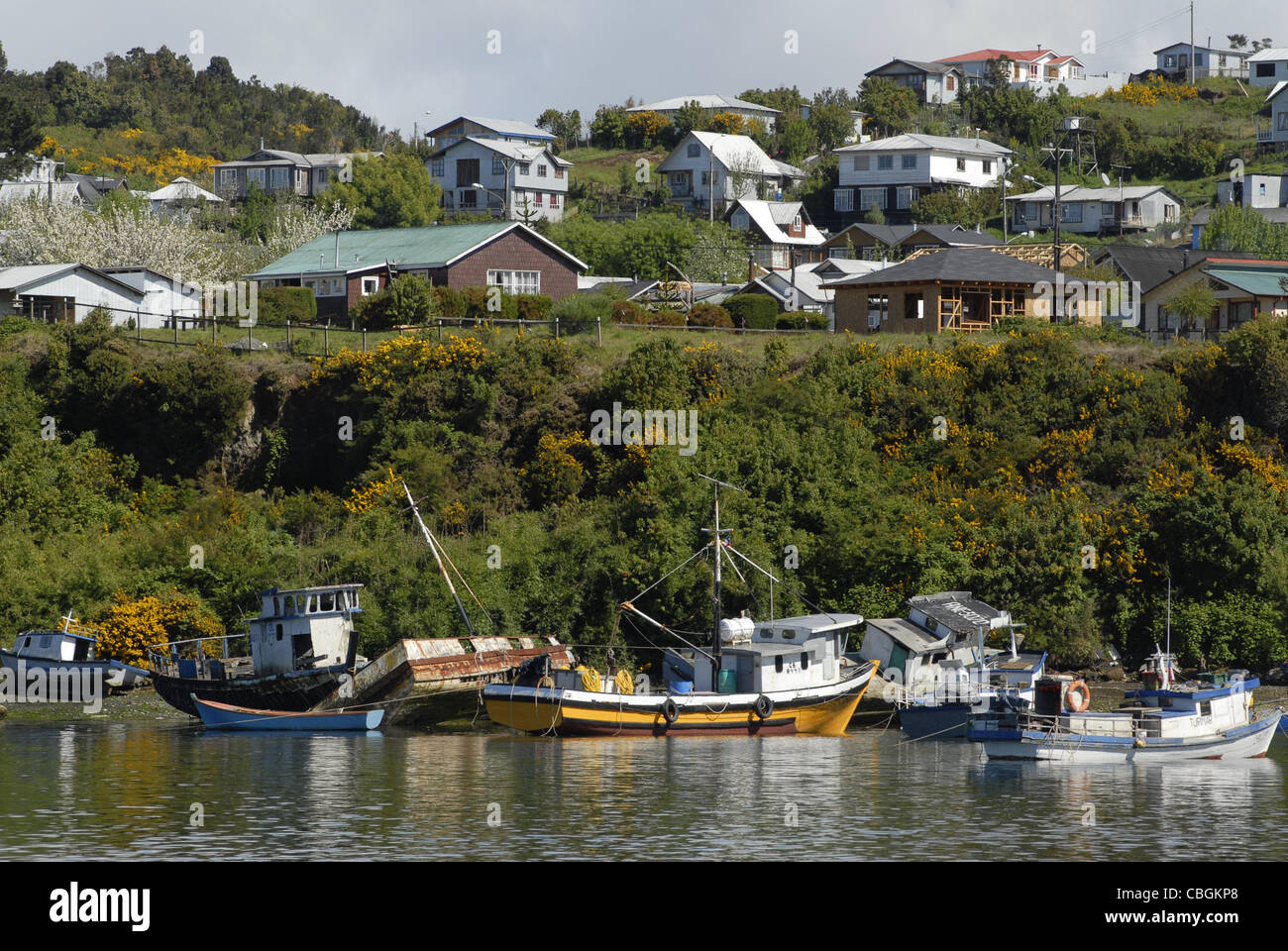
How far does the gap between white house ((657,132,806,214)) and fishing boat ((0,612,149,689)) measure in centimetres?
7935

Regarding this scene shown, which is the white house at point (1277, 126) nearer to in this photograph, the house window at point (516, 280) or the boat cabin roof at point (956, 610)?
the house window at point (516, 280)

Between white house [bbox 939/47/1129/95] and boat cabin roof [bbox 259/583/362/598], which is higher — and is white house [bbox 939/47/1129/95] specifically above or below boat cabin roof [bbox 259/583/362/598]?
above

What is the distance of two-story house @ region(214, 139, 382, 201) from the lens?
137375 millimetres

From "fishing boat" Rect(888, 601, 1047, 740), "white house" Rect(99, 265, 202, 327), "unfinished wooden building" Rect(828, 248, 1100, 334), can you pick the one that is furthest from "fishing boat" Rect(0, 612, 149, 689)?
"unfinished wooden building" Rect(828, 248, 1100, 334)

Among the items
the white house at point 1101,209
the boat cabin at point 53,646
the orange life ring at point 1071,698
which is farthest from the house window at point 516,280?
the white house at point 1101,209

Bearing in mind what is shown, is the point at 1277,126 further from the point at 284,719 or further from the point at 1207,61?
the point at 284,719

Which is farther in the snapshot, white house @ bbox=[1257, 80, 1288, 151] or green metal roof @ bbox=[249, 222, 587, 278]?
white house @ bbox=[1257, 80, 1288, 151]

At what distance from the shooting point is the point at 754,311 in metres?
72.4

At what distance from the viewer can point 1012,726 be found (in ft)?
131

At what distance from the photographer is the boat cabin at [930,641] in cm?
4719

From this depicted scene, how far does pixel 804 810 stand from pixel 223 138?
15715 cm

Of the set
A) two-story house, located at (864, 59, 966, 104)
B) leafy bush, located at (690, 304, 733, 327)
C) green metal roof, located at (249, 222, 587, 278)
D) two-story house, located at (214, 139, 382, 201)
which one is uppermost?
two-story house, located at (864, 59, 966, 104)

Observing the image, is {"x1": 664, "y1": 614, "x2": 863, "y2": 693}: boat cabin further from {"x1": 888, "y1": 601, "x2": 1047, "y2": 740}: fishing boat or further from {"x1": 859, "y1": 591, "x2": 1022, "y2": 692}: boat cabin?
{"x1": 888, "y1": 601, "x2": 1047, "y2": 740}: fishing boat
